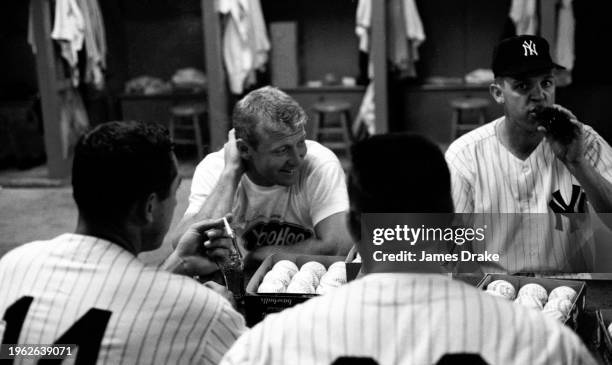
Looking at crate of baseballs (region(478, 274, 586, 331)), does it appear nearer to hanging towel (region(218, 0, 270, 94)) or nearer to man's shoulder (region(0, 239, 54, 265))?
man's shoulder (region(0, 239, 54, 265))

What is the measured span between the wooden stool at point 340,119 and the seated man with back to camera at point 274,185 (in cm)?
388

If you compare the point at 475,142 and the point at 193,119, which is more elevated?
the point at 475,142

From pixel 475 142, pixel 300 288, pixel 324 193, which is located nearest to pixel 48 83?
pixel 324 193

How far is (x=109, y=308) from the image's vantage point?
154 centimetres

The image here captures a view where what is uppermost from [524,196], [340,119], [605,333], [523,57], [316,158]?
[523,57]

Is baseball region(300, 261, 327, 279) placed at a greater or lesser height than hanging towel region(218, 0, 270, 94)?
lesser

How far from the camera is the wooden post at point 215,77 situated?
657 centimetres

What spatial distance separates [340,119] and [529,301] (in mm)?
5457

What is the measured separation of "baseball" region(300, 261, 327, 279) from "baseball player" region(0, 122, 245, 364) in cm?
61

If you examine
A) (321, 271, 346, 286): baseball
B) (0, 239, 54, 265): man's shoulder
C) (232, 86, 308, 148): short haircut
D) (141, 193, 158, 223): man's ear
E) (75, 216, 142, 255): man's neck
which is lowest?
(321, 271, 346, 286): baseball

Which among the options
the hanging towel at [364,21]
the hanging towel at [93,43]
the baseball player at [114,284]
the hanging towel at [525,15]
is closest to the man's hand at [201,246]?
the baseball player at [114,284]

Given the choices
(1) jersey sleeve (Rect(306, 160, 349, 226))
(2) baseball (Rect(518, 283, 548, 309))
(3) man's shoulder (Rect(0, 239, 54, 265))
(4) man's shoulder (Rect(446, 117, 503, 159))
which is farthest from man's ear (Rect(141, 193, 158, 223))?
(4) man's shoulder (Rect(446, 117, 503, 159))

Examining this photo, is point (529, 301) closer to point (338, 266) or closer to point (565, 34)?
point (338, 266)

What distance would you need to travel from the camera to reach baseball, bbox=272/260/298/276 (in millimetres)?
2263
